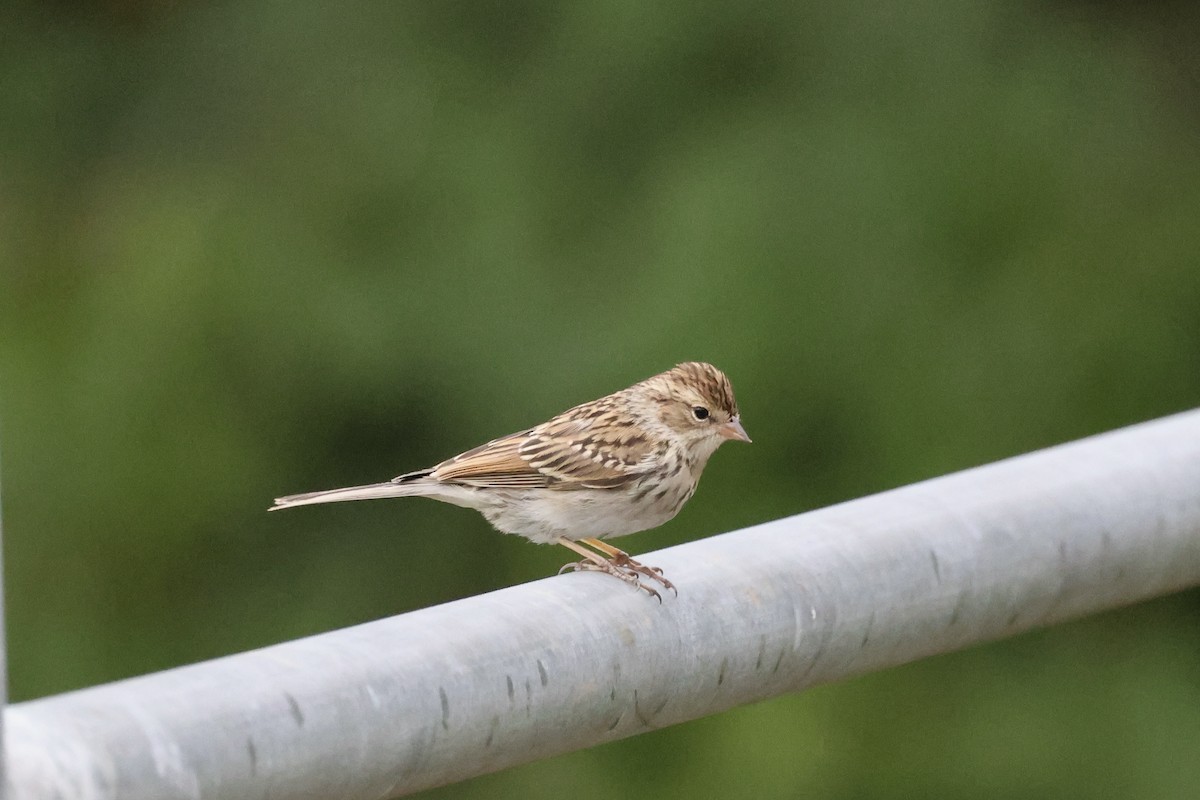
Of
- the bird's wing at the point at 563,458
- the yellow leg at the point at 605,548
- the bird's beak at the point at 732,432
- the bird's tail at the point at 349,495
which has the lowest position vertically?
the yellow leg at the point at 605,548

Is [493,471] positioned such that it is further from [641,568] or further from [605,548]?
[641,568]

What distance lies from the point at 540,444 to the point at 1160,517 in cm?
179

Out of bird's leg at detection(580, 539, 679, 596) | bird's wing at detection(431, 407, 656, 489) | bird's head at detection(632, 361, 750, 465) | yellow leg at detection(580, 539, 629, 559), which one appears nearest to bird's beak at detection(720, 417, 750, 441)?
bird's head at detection(632, 361, 750, 465)

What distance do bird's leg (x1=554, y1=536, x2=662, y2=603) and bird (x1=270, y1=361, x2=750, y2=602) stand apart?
1 cm

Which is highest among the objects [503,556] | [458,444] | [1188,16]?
[1188,16]

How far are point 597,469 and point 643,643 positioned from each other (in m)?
1.72

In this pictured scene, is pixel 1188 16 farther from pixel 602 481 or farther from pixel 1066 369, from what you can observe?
pixel 602 481

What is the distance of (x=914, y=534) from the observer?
1765 millimetres

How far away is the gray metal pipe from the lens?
1.18 m

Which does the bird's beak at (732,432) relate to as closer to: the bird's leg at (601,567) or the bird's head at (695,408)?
the bird's head at (695,408)

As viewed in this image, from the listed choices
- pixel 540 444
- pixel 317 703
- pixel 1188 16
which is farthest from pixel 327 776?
pixel 1188 16

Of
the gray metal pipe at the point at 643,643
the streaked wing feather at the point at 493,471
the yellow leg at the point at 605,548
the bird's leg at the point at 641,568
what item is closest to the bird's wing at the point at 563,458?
the streaked wing feather at the point at 493,471

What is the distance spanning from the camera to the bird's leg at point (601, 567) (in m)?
1.71

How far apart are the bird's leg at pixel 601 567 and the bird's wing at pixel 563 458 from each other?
14 centimetres
